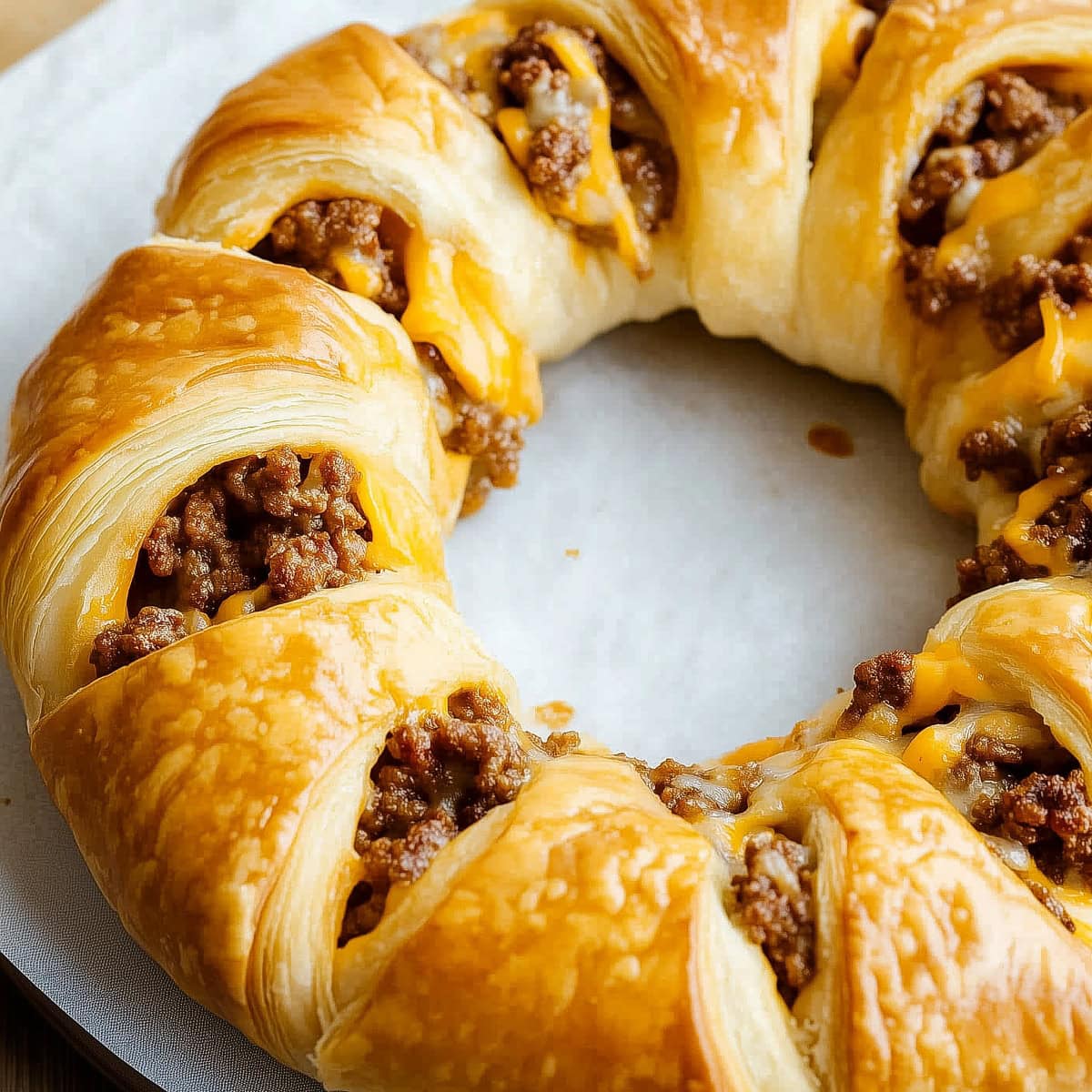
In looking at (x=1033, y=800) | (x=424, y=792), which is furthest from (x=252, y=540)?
(x=1033, y=800)

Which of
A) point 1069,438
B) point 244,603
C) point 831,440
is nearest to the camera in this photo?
point 244,603

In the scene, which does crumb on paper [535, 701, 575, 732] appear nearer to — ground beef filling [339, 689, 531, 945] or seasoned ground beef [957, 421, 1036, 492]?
ground beef filling [339, 689, 531, 945]

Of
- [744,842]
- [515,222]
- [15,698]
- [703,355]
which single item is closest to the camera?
[744,842]

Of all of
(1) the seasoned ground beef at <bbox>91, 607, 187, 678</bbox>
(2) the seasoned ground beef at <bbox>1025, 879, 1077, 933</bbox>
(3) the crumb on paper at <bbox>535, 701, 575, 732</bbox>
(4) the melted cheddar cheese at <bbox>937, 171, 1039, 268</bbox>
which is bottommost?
(2) the seasoned ground beef at <bbox>1025, 879, 1077, 933</bbox>

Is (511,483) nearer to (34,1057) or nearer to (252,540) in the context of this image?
(252,540)

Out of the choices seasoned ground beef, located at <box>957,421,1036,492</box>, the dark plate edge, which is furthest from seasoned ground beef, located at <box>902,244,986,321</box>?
the dark plate edge

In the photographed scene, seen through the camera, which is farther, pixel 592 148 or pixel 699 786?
pixel 592 148

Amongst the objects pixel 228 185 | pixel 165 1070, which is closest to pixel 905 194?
pixel 228 185

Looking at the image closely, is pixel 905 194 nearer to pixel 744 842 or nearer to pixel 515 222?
pixel 515 222
